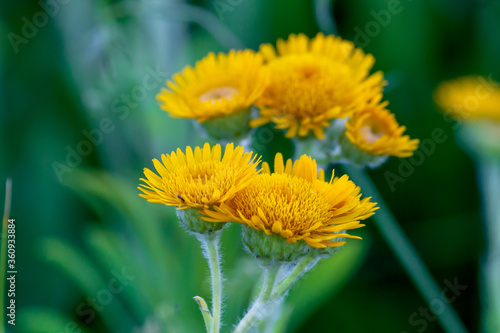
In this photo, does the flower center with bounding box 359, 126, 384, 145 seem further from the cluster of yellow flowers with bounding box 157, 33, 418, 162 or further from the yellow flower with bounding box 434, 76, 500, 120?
the yellow flower with bounding box 434, 76, 500, 120

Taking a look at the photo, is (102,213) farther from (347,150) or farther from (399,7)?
(399,7)

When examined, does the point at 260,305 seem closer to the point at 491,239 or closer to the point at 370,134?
the point at 370,134
